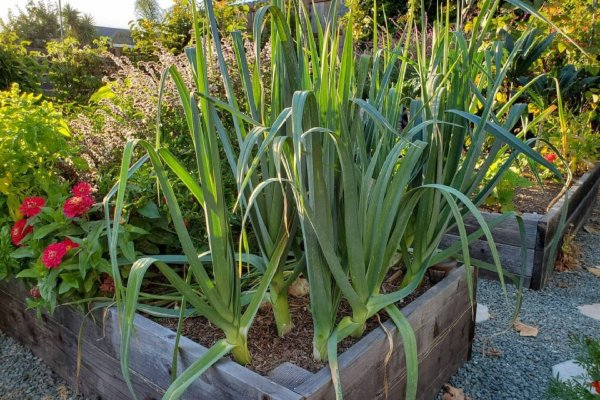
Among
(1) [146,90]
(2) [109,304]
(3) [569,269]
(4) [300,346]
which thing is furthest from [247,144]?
(3) [569,269]

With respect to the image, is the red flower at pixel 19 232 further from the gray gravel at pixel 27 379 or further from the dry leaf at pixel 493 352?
the dry leaf at pixel 493 352

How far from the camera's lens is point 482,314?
82.7 inches

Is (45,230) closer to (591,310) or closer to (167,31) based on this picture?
(591,310)

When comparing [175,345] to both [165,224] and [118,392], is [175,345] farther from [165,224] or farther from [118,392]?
[165,224]

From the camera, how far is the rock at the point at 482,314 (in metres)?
2.05

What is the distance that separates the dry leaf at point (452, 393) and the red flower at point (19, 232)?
141 cm

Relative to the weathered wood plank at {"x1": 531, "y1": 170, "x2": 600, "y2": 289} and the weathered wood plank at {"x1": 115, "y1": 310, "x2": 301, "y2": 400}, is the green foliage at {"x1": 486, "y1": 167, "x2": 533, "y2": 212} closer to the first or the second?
the weathered wood plank at {"x1": 531, "y1": 170, "x2": 600, "y2": 289}

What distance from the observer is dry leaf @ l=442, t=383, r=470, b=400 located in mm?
1505

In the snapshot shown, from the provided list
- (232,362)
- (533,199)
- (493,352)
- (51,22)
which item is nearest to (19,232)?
(232,362)

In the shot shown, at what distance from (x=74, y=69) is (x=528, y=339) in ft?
20.3

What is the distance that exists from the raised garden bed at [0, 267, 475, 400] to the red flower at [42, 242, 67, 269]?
0.19 metres

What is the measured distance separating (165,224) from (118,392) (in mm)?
516

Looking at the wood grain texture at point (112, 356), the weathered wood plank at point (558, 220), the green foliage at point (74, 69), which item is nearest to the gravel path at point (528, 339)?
the weathered wood plank at point (558, 220)

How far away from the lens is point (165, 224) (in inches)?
62.3
